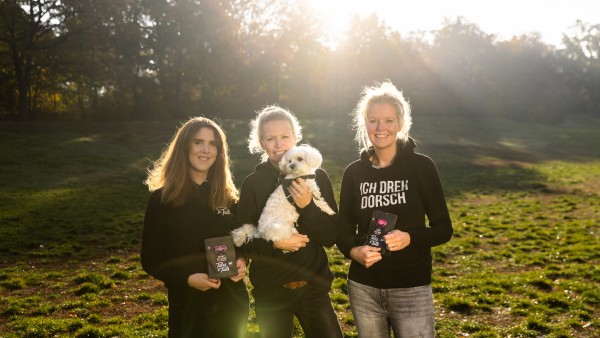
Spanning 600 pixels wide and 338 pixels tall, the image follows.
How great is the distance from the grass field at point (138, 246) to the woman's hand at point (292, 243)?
3.15m

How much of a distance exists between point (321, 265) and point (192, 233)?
1058mm

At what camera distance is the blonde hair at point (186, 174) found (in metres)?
3.76

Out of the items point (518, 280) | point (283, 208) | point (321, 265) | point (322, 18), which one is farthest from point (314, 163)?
point (322, 18)

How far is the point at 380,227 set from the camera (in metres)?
3.24

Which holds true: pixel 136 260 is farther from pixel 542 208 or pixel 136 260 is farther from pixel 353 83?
pixel 353 83

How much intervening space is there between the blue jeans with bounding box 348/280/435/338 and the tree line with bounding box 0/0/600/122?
3554 centimetres

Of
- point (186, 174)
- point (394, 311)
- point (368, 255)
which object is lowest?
point (394, 311)

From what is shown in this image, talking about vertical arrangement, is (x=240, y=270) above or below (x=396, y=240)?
below

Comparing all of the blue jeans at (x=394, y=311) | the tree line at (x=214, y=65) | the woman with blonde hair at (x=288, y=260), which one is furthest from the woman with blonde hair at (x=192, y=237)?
the tree line at (x=214, y=65)

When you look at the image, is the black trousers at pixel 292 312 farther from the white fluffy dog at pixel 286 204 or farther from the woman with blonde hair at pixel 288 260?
the white fluffy dog at pixel 286 204

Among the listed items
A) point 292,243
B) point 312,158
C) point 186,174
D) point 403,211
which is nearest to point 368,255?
point 403,211

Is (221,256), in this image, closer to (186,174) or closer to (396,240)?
(186,174)

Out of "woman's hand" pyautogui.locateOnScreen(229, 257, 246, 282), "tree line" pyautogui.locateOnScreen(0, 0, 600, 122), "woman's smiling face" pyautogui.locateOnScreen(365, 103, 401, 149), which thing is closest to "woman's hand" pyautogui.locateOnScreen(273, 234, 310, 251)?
"woman's hand" pyautogui.locateOnScreen(229, 257, 246, 282)

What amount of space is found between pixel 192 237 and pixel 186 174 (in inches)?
20.5
